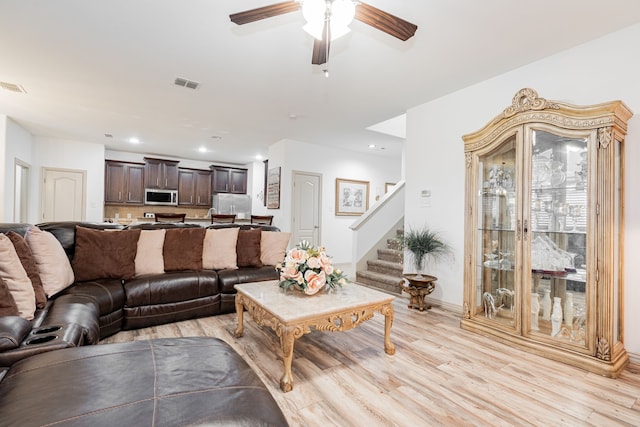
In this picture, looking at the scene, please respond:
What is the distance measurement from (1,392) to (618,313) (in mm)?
3581

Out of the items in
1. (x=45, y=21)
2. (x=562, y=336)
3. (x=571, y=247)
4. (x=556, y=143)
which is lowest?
(x=562, y=336)

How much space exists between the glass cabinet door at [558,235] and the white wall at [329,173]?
14.0ft

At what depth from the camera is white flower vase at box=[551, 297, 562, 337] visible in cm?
246

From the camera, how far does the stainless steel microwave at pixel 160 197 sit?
743 centimetres

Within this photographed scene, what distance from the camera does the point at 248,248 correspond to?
358cm

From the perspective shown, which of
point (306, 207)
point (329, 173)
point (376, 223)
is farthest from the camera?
point (329, 173)

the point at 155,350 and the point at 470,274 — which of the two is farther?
the point at 470,274

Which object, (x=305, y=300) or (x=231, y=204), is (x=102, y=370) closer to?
(x=305, y=300)

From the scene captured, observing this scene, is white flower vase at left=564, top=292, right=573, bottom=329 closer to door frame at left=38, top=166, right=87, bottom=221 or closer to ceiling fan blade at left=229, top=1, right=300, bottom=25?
ceiling fan blade at left=229, top=1, right=300, bottom=25

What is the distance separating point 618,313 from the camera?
2.31 metres

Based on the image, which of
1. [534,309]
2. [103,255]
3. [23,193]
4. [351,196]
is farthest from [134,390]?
[23,193]

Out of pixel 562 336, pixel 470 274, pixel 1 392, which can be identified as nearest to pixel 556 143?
pixel 470 274

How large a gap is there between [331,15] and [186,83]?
2458 millimetres

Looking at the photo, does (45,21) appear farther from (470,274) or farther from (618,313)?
(618,313)
